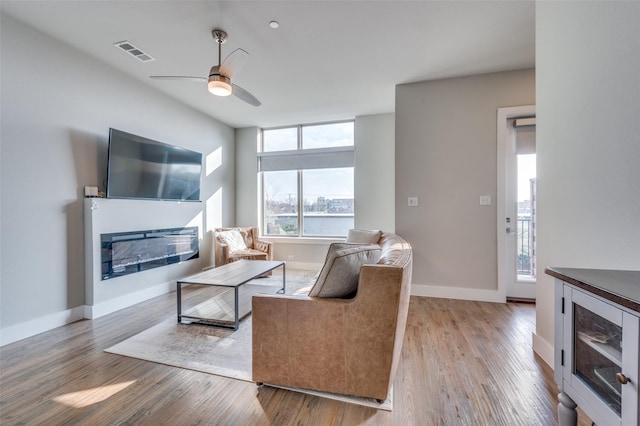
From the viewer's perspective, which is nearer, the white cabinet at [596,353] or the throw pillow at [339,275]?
the white cabinet at [596,353]

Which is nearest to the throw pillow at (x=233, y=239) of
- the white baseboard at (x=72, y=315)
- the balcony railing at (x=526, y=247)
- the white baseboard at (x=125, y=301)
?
the white baseboard at (x=125, y=301)

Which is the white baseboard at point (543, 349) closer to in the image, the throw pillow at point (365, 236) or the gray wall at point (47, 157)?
the throw pillow at point (365, 236)

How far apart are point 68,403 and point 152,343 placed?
0.71 metres

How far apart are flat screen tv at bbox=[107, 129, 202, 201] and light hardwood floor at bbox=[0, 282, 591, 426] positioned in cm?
168

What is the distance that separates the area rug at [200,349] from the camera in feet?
6.05

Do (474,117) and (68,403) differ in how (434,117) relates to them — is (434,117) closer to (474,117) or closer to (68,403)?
(474,117)

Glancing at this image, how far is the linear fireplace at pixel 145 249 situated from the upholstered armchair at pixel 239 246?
389mm

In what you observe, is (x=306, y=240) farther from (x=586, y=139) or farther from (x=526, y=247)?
(x=586, y=139)

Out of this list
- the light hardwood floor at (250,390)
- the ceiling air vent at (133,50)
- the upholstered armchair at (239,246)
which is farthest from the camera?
the upholstered armchair at (239,246)

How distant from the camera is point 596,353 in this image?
889mm

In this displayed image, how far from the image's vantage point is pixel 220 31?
8.20 feet

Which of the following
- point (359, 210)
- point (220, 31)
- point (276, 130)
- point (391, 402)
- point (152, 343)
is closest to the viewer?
point (391, 402)

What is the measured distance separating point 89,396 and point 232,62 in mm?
2553

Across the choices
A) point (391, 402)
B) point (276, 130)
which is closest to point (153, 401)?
point (391, 402)
